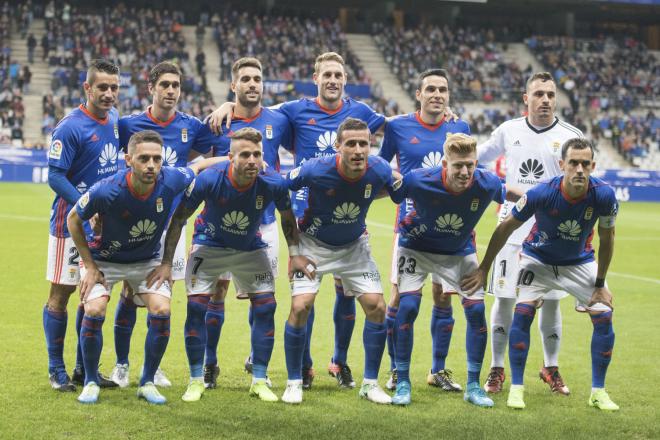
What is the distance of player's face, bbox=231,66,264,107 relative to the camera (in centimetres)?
695

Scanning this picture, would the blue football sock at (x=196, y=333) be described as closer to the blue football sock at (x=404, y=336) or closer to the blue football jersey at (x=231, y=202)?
the blue football jersey at (x=231, y=202)

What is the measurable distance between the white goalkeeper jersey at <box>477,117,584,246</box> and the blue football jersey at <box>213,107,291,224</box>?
5.57 feet

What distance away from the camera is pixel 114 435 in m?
5.32

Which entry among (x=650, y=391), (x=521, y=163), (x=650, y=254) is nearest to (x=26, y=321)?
(x=521, y=163)

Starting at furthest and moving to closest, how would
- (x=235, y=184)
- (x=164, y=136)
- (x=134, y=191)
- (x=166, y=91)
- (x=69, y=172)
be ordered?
(x=164, y=136)
(x=166, y=91)
(x=69, y=172)
(x=235, y=184)
(x=134, y=191)

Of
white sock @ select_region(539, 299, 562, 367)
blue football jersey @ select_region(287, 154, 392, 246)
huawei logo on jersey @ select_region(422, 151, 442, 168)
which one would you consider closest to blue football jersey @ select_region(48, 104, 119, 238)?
blue football jersey @ select_region(287, 154, 392, 246)

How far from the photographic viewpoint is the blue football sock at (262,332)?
6430 mm

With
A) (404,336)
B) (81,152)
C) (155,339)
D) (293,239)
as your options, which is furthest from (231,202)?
(404,336)

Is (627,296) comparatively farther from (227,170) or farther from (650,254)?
(227,170)

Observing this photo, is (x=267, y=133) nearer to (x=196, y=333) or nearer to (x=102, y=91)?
(x=102, y=91)

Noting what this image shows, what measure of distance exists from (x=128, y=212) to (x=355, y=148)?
5.46 ft

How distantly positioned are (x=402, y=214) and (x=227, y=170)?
1.54 metres

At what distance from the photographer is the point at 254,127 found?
7062 millimetres

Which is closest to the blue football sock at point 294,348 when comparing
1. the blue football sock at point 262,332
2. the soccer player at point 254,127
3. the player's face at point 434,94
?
the blue football sock at point 262,332
